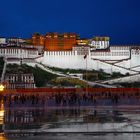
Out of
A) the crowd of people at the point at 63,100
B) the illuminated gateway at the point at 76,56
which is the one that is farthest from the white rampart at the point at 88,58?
the crowd of people at the point at 63,100

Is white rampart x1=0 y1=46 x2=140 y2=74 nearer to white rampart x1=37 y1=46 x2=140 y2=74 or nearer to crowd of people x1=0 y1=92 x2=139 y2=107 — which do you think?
white rampart x1=37 y1=46 x2=140 y2=74

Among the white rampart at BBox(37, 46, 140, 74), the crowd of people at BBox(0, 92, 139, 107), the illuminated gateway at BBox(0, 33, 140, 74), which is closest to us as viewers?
the crowd of people at BBox(0, 92, 139, 107)

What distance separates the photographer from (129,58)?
98000mm

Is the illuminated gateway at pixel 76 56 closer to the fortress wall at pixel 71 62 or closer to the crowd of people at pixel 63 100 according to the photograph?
the fortress wall at pixel 71 62

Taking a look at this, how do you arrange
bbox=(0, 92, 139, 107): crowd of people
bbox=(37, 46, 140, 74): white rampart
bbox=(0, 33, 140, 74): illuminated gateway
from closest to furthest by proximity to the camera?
bbox=(0, 92, 139, 107): crowd of people, bbox=(37, 46, 140, 74): white rampart, bbox=(0, 33, 140, 74): illuminated gateway

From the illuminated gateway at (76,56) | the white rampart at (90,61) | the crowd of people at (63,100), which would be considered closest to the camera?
the crowd of people at (63,100)

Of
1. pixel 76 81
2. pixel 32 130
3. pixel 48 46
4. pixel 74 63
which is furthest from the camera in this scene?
pixel 48 46

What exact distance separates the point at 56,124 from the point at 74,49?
82704 mm

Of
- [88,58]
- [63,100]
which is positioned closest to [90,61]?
[88,58]

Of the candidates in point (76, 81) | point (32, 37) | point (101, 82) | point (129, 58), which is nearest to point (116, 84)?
point (101, 82)

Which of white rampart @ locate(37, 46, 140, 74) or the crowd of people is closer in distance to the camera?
the crowd of people

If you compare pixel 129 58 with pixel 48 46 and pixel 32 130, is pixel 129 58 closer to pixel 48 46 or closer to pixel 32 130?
pixel 48 46

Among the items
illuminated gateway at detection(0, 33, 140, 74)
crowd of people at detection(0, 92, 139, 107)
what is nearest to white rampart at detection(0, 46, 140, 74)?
illuminated gateway at detection(0, 33, 140, 74)

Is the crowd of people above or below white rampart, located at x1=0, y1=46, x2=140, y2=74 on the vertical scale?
below
